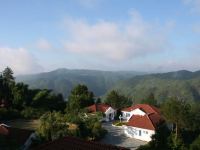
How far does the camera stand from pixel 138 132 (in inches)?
1822

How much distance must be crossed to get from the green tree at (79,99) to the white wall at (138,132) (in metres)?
14.4

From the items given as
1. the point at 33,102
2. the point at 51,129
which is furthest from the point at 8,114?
the point at 51,129

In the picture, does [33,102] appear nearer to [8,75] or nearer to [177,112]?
[8,75]

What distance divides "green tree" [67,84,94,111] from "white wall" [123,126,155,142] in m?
14.4

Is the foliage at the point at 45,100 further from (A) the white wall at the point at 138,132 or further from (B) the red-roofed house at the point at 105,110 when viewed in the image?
(A) the white wall at the point at 138,132

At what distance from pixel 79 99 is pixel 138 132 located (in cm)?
1974

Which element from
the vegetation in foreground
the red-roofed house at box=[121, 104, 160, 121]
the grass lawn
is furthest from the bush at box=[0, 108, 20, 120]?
the red-roofed house at box=[121, 104, 160, 121]

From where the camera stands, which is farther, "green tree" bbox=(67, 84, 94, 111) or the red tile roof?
"green tree" bbox=(67, 84, 94, 111)

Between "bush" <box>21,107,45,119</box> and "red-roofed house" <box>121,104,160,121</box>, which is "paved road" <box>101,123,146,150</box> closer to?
"red-roofed house" <box>121,104,160,121</box>

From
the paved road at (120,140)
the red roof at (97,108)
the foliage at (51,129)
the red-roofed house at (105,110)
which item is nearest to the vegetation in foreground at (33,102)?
the red roof at (97,108)

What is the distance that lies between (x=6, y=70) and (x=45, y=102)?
1685cm

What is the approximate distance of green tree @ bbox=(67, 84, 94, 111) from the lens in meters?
61.5

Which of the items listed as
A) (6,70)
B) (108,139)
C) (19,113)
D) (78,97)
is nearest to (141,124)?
(108,139)

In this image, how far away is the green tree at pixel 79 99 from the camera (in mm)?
61456
